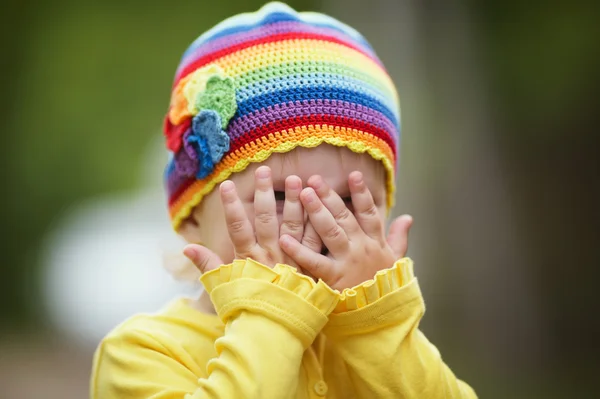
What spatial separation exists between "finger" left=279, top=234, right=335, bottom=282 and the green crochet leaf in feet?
0.80

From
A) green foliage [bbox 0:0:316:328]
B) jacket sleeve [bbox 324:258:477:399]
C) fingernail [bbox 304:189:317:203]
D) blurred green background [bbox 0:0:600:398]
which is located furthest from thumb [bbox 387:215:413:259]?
green foliage [bbox 0:0:316:328]

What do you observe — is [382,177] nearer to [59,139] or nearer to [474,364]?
[474,364]

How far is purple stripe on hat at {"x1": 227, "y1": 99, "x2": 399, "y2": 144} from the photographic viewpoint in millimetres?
1079

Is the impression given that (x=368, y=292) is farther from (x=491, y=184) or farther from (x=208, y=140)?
(x=491, y=184)

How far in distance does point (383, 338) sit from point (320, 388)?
14 centimetres

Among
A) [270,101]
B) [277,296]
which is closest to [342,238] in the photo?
[277,296]

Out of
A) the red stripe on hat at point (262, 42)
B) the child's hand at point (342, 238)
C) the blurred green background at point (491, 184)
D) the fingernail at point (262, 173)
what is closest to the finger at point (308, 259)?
the child's hand at point (342, 238)

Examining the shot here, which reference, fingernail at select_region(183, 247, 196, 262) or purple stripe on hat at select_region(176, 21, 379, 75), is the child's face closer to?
fingernail at select_region(183, 247, 196, 262)

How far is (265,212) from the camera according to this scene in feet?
3.34

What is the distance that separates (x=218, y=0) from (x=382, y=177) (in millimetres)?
3616

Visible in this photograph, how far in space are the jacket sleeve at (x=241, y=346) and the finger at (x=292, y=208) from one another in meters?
0.08

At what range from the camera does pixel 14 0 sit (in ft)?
14.8

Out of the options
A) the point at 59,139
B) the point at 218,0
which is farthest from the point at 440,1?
the point at 59,139

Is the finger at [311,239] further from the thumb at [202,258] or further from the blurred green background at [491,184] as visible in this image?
the blurred green background at [491,184]
